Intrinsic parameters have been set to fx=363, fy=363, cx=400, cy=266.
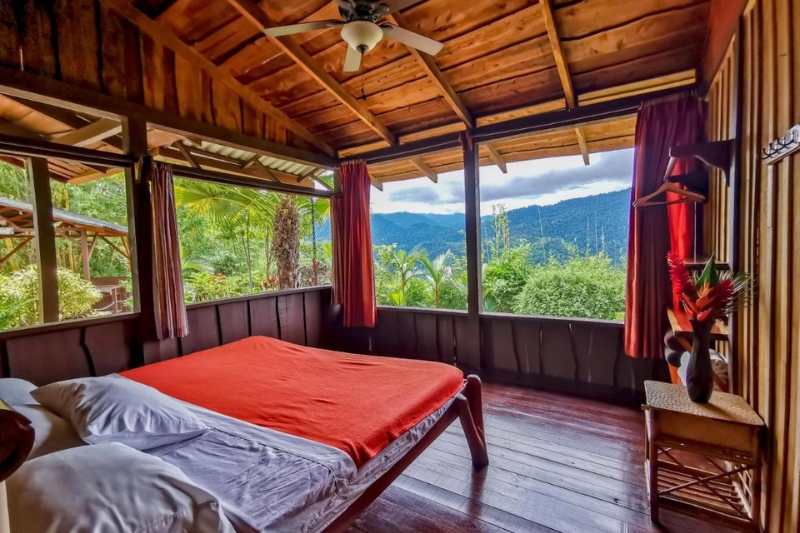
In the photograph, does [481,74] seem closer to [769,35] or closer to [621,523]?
[769,35]

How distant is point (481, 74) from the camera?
10.2ft

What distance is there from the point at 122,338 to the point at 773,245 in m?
3.88

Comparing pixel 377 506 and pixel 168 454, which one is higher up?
pixel 168 454

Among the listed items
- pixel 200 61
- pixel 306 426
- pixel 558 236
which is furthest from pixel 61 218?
pixel 558 236

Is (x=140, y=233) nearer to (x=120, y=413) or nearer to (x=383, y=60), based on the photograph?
(x=120, y=413)

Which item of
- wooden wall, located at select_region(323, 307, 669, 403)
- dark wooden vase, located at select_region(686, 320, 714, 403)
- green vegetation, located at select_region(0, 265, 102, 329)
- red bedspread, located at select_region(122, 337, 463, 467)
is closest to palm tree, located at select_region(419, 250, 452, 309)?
wooden wall, located at select_region(323, 307, 669, 403)

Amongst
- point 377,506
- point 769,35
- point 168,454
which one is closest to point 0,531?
point 168,454

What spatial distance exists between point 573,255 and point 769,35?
12.3 feet

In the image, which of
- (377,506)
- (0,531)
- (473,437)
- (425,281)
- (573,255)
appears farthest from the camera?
(425,281)

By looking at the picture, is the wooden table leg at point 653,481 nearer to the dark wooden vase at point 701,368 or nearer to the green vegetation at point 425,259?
the dark wooden vase at point 701,368

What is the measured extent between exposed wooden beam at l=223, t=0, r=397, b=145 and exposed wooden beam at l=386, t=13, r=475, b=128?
82 cm

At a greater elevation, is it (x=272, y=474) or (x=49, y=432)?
(x=49, y=432)

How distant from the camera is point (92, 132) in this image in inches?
118

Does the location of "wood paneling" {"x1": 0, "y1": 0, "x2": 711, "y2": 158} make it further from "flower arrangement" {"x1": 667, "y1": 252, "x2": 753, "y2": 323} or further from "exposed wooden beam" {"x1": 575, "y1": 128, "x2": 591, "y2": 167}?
"flower arrangement" {"x1": 667, "y1": 252, "x2": 753, "y2": 323}
